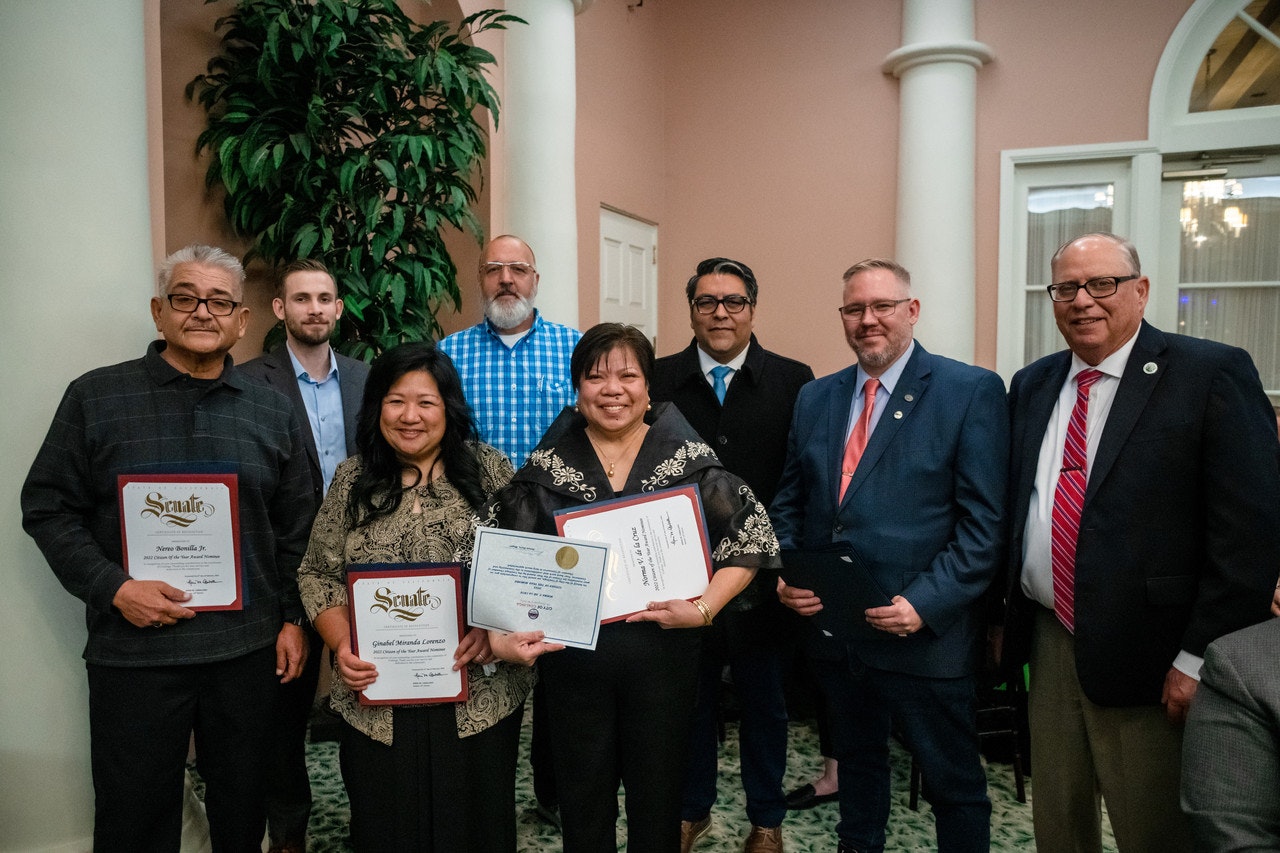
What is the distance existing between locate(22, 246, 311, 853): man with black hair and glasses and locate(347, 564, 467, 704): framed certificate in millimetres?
351

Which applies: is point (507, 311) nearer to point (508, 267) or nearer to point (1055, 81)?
point (508, 267)

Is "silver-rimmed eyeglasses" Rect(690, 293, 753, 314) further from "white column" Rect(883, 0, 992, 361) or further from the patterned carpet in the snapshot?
"white column" Rect(883, 0, 992, 361)

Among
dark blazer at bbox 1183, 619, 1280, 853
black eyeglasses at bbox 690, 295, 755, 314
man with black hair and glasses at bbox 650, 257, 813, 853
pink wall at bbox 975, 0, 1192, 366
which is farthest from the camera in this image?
pink wall at bbox 975, 0, 1192, 366

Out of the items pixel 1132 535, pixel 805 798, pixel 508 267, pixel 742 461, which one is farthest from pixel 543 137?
pixel 1132 535

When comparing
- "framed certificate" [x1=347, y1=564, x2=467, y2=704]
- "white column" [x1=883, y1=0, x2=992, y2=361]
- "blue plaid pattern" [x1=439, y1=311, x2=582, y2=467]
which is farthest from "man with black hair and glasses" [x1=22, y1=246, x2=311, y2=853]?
"white column" [x1=883, y1=0, x2=992, y2=361]

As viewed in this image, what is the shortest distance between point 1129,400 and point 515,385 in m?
1.77

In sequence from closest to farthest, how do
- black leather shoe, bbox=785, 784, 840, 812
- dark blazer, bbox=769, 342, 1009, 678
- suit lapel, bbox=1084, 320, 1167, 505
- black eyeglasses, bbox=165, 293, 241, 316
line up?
1. suit lapel, bbox=1084, 320, 1167, 505
2. black eyeglasses, bbox=165, 293, 241, 316
3. dark blazer, bbox=769, 342, 1009, 678
4. black leather shoe, bbox=785, 784, 840, 812

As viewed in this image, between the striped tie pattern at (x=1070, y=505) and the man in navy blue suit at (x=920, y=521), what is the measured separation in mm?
161

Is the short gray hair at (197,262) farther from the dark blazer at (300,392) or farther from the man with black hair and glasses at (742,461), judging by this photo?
the man with black hair and glasses at (742,461)

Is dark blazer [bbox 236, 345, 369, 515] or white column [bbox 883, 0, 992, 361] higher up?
white column [bbox 883, 0, 992, 361]

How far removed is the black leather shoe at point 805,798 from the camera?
9.78ft

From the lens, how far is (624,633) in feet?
6.06

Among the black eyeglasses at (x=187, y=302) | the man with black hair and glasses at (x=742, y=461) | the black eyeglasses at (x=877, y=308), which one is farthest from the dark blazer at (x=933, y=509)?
the black eyeglasses at (x=187, y=302)

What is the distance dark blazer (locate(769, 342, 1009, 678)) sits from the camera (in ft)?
6.64
